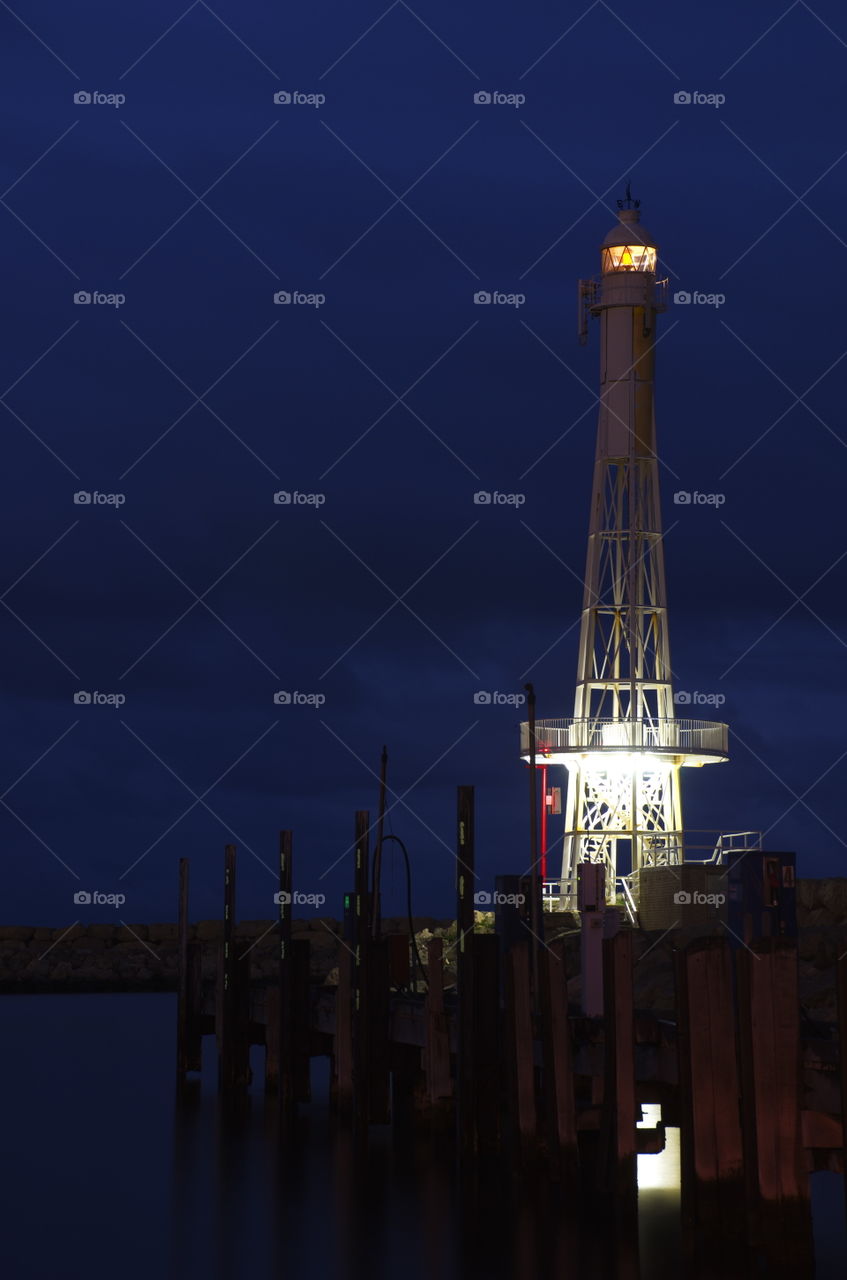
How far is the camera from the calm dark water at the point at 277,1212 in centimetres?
2375

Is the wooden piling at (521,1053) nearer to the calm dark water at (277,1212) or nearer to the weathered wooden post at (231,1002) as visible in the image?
the calm dark water at (277,1212)

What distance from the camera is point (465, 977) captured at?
83.9 ft

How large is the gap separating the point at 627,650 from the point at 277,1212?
31.7m

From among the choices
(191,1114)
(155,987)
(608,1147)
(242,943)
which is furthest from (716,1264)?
(155,987)

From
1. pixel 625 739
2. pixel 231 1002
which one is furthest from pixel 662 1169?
pixel 625 739

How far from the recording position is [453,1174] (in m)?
29.1

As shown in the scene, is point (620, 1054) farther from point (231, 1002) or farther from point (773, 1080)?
point (231, 1002)

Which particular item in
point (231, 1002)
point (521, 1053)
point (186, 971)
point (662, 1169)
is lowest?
point (662, 1169)

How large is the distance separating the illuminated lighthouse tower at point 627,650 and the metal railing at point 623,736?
30 millimetres

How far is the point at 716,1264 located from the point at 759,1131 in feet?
7.82

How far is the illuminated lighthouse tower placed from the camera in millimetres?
57031

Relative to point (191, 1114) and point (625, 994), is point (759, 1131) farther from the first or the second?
point (191, 1114)

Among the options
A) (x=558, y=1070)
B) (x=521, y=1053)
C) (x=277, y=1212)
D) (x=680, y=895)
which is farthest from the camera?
(x=680, y=895)

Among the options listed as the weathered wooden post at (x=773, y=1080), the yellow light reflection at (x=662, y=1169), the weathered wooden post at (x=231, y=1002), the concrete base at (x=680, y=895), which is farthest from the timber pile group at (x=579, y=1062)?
the concrete base at (x=680, y=895)
